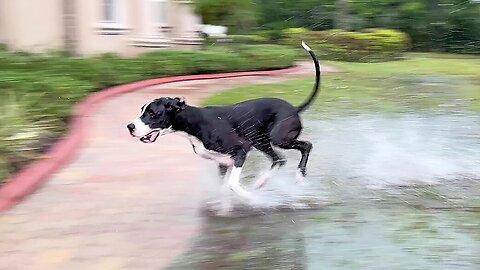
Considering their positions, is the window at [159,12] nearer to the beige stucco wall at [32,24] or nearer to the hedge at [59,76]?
the hedge at [59,76]

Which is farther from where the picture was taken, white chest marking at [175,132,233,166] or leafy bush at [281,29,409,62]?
leafy bush at [281,29,409,62]

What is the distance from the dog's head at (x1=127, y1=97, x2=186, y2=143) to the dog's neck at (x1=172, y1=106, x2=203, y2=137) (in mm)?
33

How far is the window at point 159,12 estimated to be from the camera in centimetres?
1880

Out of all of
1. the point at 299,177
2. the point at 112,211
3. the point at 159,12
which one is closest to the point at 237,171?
the point at 299,177

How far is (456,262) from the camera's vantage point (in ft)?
13.8

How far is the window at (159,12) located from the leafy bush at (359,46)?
852cm

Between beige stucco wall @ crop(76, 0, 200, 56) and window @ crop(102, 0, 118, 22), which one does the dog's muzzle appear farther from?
window @ crop(102, 0, 118, 22)

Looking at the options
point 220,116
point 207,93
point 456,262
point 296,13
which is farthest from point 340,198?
point 296,13

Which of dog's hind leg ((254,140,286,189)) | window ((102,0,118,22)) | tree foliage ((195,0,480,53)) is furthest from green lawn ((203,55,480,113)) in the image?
tree foliage ((195,0,480,53))

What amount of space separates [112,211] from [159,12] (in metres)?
14.5

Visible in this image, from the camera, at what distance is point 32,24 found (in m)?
14.5

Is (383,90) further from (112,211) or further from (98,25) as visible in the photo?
(112,211)

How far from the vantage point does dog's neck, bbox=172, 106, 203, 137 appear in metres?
5.39

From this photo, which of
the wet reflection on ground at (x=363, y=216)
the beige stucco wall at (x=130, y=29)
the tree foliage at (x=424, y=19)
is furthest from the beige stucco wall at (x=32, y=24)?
the tree foliage at (x=424, y=19)
